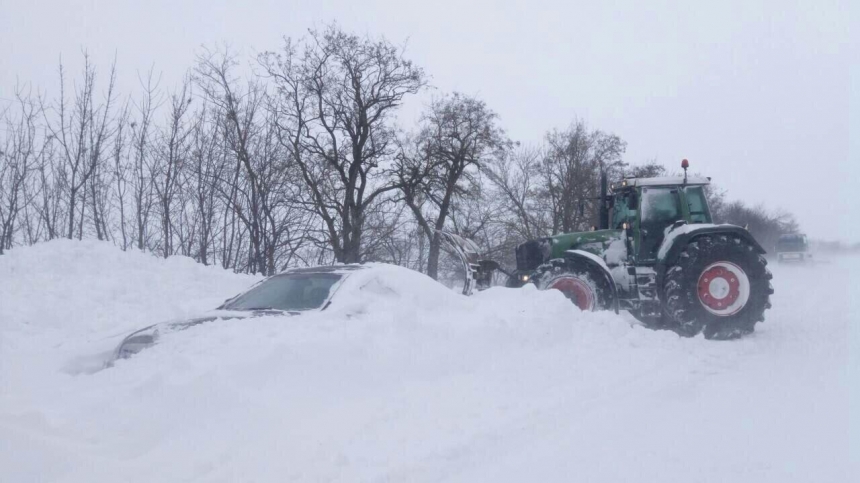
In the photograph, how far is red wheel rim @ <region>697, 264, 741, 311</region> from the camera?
9594 mm

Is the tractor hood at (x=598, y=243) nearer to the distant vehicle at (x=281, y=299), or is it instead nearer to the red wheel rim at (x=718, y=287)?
the red wheel rim at (x=718, y=287)

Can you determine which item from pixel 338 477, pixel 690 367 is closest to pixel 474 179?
pixel 690 367

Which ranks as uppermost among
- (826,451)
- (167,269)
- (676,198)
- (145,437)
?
(676,198)

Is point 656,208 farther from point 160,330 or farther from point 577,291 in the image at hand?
point 160,330

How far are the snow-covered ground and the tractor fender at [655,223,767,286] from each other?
176 cm

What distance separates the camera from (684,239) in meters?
9.68

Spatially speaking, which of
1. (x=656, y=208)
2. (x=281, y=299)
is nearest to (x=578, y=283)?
(x=656, y=208)

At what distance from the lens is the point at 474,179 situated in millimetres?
26828

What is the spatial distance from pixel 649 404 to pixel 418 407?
1.97 meters

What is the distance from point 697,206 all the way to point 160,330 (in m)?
8.34

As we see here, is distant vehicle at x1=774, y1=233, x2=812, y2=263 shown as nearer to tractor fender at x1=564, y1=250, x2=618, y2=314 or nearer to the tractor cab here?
the tractor cab

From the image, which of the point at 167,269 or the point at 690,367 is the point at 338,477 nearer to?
the point at 690,367

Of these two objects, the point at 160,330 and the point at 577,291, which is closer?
the point at 160,330

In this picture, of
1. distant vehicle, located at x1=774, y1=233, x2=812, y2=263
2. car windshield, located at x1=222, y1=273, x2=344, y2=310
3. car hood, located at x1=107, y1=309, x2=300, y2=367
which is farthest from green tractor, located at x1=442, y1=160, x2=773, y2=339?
distant vehicle, located at x1=774, y1=233, x2=812, y2=263
